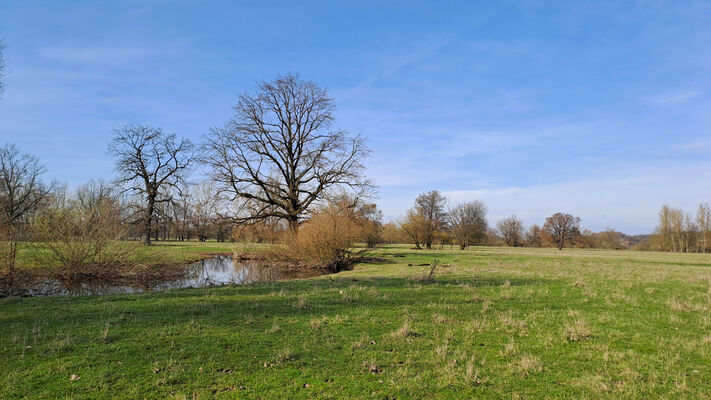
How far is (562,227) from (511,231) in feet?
39.6

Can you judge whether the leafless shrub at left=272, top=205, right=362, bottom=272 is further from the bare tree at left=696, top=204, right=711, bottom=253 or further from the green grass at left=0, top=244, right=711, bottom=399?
the bare tree at left=696, top=204, right=711, bottom=253

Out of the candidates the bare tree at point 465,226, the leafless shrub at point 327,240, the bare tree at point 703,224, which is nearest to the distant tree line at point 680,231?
the bare tree at point 703,224

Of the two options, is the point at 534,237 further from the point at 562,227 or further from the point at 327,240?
the point at 327,240

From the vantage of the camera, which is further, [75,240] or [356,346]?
[75,240]

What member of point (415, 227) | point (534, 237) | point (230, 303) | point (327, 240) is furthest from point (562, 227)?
point (230, 303)

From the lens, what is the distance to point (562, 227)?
81.6 metres

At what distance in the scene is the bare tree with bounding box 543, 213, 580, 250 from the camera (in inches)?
3193

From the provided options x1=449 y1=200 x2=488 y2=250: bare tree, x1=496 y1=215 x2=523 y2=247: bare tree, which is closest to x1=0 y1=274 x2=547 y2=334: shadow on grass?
x1=449 y1=200 x2=488 y2=250: bare tree

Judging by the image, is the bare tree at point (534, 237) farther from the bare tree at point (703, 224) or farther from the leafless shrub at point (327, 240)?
the leafless shrub at point (327, 240)

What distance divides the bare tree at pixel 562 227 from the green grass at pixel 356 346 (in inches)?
3208

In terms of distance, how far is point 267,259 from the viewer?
78.5ft

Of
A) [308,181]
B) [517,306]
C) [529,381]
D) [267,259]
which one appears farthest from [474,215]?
[529,381]

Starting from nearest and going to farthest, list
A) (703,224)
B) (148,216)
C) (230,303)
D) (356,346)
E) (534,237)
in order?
1. (356,346)
2. (230,303)
3. (148,216)
4. (703,224)
5. (534,237)

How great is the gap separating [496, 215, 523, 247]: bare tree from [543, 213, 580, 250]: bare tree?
7.14 m
